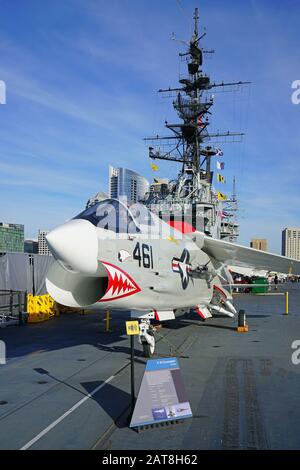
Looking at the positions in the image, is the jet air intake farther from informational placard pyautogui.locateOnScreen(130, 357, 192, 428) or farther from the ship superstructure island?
the ship superstructure island

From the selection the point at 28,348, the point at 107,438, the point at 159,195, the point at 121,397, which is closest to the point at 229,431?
the point at 107,438

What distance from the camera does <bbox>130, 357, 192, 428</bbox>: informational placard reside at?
18.8 ft

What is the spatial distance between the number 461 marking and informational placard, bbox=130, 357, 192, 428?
10.2ft

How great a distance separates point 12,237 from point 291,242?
4779 inches

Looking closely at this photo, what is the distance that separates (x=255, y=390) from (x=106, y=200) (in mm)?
4724

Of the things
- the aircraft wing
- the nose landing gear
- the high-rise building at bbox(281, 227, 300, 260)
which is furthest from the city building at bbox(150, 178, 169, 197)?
the high-rise building at bbox(281, 227, 300, 260)

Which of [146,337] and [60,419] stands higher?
Result: [146,337]

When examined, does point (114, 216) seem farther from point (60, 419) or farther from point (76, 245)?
point (60, 419)

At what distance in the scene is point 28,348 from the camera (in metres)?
11.9

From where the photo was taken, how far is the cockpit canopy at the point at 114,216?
8195 mm

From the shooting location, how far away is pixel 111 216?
8.46 m

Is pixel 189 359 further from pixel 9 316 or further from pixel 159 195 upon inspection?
pixel 159 195

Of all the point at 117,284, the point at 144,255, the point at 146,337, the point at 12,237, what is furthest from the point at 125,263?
the point at 12,237
